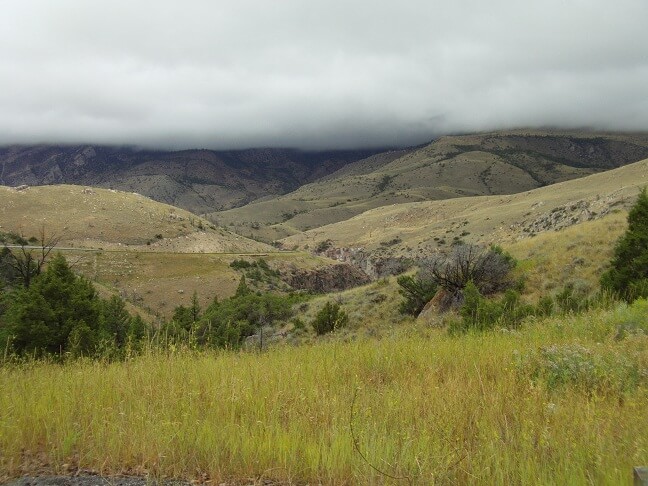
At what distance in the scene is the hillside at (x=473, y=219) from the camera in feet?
205

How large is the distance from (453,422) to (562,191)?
117 meters

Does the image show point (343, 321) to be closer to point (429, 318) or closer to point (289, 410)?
point (429, 318)

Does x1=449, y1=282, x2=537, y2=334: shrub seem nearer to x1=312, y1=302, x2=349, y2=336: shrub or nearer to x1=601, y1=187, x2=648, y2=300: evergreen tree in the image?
x1=601, y1=187, x2=648, y2=300: evergreen tree

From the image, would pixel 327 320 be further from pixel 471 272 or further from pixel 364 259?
pixel 364 259

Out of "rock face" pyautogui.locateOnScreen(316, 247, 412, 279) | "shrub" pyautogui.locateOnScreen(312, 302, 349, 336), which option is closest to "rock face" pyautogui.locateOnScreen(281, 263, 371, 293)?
"rock face" pyautogui.locateOnScreen(316, 247, 412, 279)

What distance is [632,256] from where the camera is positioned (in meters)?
14.2

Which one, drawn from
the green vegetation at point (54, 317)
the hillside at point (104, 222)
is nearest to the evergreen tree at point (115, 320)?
the green vegetation at point (54, 317)

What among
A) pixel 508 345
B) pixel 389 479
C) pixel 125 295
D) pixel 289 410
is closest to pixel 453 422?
pixel 389 479

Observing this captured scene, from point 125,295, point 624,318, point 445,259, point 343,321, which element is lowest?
point 125,295

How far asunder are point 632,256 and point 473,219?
89.8m

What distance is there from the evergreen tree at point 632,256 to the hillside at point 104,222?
7668 centimetres

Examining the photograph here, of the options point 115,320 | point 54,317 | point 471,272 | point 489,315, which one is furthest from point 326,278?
point 489,315

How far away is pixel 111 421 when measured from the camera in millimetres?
4375

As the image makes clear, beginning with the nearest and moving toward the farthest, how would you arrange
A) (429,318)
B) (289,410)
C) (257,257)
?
1. (289,410)
2. (429,318)
3. (257,257)
